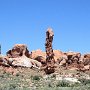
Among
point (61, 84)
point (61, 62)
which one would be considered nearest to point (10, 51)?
point (61, 62)

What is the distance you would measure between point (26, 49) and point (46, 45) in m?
20.0

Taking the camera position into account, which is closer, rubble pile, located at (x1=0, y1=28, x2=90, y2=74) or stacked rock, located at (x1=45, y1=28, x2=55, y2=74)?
stacked rock, located at (x1=45, y1=28, x2=55, y2=74)

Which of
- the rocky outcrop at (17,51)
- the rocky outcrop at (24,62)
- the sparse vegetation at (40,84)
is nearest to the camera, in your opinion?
the sparse vegetation at (40,84)

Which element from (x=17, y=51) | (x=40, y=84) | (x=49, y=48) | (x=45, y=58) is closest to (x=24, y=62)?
(x=17, y=51)

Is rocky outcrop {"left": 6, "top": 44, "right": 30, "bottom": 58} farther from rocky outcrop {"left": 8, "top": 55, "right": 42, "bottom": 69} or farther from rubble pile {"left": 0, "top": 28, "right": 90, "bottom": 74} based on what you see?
rocky outcrop {"left": 8, "top": 55, "right": 42, "bottom": 69}

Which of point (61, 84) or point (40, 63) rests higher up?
point (40, 63)

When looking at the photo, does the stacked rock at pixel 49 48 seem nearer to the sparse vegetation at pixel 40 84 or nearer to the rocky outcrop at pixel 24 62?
the sparse vegetation at pixel 40 84

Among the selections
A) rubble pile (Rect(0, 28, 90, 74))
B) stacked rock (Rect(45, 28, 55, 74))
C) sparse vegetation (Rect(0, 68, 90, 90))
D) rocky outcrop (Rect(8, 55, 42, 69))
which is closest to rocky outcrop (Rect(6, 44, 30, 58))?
rubble pile (Rect(0, 28, 90, 74))

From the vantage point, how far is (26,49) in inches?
2869

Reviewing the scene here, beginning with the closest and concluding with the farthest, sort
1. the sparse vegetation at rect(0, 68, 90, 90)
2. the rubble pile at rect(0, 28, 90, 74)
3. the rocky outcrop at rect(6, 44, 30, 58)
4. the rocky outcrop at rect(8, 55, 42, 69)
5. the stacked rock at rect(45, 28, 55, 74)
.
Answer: the sparse vegetation at rect(0, 68, 90, 90), the stacked rock at rect(45, 28, 55, 74), the rubble pile at rect(0, 28, 90, 74), the rocky outcrop at rect(8, 55, 42, 69), the rocky outcrop at rect(6, 44, 30, 58)

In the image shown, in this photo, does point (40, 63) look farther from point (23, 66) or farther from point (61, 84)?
point (61, 84)

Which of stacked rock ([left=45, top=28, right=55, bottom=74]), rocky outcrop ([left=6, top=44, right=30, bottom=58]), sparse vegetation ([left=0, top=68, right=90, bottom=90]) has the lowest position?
sparse vegetation ([left=0, top=68, right=90, bottom=90])

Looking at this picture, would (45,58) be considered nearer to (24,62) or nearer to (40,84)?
(24,62)

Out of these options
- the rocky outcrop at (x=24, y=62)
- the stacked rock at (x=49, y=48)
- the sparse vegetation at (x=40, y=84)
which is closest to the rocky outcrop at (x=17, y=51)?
the rocky outcrop at (x=24, y=62)
